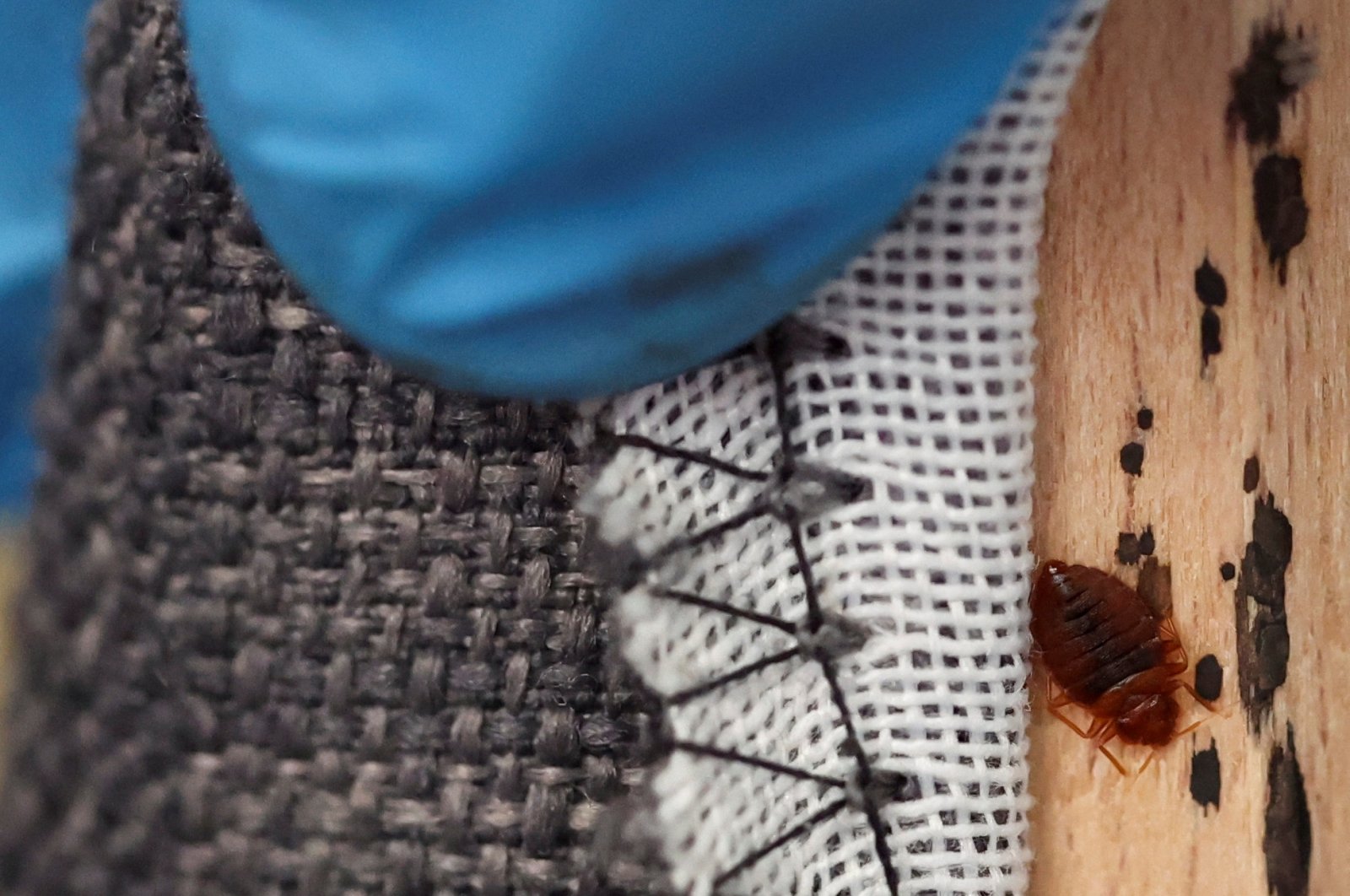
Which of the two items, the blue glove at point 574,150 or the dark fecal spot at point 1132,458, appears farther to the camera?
the dark fecal spot at point 1132,458

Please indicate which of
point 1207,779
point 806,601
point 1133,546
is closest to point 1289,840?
point 1207,779

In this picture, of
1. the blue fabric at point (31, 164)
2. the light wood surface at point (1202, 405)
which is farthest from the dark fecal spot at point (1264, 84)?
the blue fabric at point (31, 164)

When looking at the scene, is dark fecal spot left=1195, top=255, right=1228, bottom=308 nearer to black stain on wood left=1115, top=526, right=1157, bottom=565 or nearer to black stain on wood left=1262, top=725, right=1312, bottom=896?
black stain on wood left=1115, top=526, right=1157, bottom=565

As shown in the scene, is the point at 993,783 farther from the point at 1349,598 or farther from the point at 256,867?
the point at 256,867

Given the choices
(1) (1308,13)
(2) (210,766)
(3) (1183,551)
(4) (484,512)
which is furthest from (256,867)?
(1) (1308,13)

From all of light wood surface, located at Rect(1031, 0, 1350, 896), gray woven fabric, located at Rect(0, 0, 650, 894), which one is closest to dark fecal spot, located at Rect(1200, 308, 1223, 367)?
light wood surface, located at Rect(1031, 0, 1350, 896)

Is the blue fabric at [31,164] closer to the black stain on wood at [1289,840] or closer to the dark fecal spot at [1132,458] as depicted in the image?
the dark fecal spot at [1132,458]
